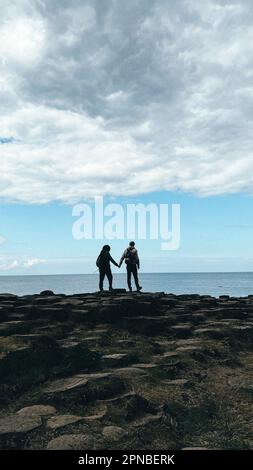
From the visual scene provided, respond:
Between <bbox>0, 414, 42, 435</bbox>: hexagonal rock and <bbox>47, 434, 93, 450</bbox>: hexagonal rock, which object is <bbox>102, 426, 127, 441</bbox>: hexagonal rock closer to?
<bbox>47, 434, 93, 450</bbox>: hexagonal rock

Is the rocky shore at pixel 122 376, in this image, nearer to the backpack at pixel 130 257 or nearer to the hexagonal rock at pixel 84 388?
the hexagonal rock at pixel 84 388

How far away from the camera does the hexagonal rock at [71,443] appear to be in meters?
8.10

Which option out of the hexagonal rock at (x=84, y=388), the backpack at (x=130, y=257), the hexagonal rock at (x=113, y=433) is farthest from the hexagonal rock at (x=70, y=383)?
the backpack at (x=130, y=257)

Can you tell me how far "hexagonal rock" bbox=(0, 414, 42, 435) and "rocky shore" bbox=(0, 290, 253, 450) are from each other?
0.02 m

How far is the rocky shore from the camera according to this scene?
29.4ft

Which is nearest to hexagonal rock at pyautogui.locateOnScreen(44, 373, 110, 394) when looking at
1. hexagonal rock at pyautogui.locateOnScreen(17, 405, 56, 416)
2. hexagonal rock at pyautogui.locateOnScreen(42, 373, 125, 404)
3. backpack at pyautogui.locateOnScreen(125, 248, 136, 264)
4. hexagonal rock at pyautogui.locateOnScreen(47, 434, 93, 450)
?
hexagonal rock at pyautogui.locateOnScreen(42, 373, 125, 404)

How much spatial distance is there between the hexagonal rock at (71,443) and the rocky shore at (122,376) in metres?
0.02

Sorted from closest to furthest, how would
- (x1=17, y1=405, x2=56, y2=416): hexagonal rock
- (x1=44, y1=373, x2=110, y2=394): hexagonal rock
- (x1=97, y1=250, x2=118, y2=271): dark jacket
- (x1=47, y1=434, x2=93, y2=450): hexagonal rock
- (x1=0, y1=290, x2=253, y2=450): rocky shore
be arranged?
(x1=47, y1=434, x2=93, y2=450): hexagonal rock, (x1=0, y1=290, x2=253, y2=450): rocky shore, (x1=17, y1=405, x2=56, y2=416): hexagonal rock, (x1=44, y1=373, x2=110, y2=394): hexagonal rock, (x1=97, y1=250, x2=118, y2=271): dark jacket
